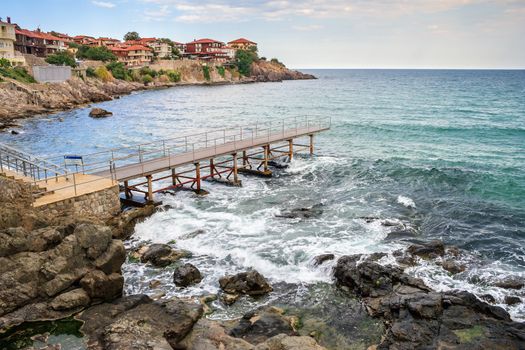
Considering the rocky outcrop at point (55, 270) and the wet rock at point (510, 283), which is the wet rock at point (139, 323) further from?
the wet rock at point (510, 283)

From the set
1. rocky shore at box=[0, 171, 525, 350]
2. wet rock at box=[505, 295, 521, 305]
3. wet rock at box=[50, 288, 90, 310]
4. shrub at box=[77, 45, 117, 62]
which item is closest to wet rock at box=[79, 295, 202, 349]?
rocky shore at box=[0, 171, 525, 350]

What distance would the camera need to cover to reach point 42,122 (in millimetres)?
55125

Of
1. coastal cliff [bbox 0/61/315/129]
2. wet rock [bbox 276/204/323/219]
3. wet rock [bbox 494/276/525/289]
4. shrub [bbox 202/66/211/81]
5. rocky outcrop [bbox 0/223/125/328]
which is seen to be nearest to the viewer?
rocky outcrop [bbox 0/223/125/328]

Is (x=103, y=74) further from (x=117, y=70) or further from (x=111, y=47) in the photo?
(x=111, y=47)

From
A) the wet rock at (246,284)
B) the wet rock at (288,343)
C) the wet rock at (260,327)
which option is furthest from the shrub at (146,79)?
the wet rock at (288,343)

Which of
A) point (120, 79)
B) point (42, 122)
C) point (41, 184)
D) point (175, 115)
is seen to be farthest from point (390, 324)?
point (120, 79)

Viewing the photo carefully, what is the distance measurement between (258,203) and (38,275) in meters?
13.2

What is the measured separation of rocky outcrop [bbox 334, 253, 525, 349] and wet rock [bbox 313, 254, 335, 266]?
1155mm

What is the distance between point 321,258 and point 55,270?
31.5ft

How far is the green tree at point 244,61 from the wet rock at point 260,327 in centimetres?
17080

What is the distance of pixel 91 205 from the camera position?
61.1 ft

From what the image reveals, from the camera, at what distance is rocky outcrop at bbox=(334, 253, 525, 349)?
1191 cm

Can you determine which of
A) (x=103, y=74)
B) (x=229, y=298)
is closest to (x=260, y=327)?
(x=229, y=298)

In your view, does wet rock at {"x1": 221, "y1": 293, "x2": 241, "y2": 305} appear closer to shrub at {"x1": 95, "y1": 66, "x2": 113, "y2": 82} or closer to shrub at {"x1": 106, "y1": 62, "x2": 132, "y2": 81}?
shrub at {"x1": 95, "y1": 66, "x2": 113, "y2": 82}
